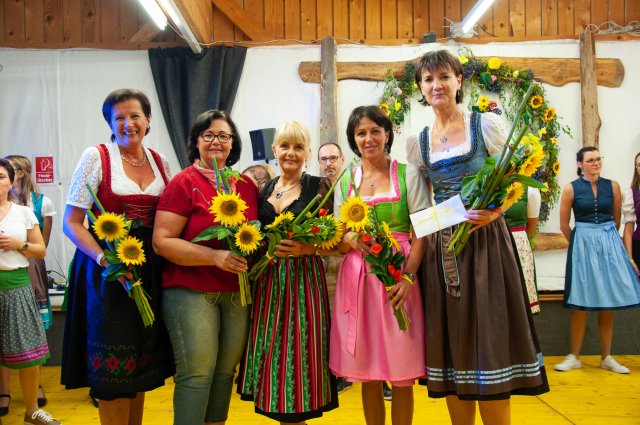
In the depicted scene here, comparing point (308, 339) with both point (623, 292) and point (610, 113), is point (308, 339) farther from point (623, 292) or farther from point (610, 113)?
point (610, 113)

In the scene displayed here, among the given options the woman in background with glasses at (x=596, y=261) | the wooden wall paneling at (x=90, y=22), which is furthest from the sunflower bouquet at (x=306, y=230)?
the wooden wall paneling at (x=90, y=22)

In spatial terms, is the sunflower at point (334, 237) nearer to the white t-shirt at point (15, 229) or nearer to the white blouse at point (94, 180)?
the white blouse at point (94, 180)

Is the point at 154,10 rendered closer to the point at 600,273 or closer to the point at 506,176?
the point at 506,176

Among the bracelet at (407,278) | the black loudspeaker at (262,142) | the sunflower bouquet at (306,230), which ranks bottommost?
the bracelet at (407,278)

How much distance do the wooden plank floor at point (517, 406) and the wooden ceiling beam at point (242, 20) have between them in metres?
3.38

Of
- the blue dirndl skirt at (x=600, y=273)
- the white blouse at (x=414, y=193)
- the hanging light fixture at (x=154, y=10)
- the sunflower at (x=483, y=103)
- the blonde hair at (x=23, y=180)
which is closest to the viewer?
the white blouse at (x=414, y=193)

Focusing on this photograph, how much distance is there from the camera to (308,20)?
5402 millimetres

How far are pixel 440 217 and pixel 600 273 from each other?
2.87m

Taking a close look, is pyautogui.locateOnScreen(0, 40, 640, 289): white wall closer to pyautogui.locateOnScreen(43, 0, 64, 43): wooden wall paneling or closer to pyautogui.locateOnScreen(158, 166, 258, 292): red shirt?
pyautogui.locateOnScreen(43, 0, 64, 43): wooden wall paneling

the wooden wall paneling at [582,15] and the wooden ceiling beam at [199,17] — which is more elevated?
the wooden wall paneling at [582,15]

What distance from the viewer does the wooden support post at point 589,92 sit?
5113 mm

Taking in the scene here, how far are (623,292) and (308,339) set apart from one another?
120 inches

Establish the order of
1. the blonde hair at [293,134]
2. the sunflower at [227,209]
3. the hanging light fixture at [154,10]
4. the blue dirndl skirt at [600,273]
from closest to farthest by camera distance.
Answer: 1. the sunflower at [227,209]
2. the blonde hair at [293,134]
3. the hanging light fixture at [154,10]
4. the blue dirndl skirt at [600,273]

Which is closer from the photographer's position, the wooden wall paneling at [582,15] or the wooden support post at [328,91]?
the wooden support post at [328,91]
